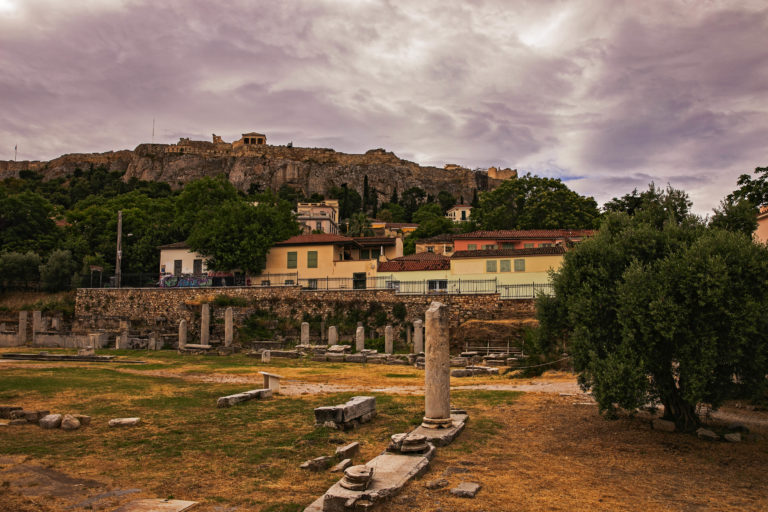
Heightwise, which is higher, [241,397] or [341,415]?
[341,415]

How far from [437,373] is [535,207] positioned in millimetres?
52462

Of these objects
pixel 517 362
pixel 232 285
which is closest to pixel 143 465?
pixel 517 362

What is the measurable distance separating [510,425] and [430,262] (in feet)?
99.0

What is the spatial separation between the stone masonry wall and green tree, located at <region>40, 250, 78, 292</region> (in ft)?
13.0

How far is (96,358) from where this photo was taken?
31609mm

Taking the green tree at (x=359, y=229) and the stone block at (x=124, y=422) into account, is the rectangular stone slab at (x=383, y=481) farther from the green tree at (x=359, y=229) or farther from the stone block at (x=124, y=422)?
the green tree at (x=359, y=229)

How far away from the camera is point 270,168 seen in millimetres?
155625

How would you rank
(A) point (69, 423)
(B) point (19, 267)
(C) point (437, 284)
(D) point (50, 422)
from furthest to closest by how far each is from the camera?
(B) point (19, 267)
(C) point (437, 284)
(D) point (50, 422)
(A) point (69, 423)

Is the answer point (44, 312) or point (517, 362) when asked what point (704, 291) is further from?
point (44, 312)

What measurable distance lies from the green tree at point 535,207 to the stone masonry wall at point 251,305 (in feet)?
84.5

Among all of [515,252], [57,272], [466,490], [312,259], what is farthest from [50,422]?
[57,272]

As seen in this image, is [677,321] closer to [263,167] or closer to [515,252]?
[515,252]

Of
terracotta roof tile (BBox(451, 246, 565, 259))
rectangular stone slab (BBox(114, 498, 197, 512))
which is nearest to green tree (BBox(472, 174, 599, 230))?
terracotta roof tile (BBox(451, 246, 565, 259))

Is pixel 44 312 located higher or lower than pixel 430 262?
lower
